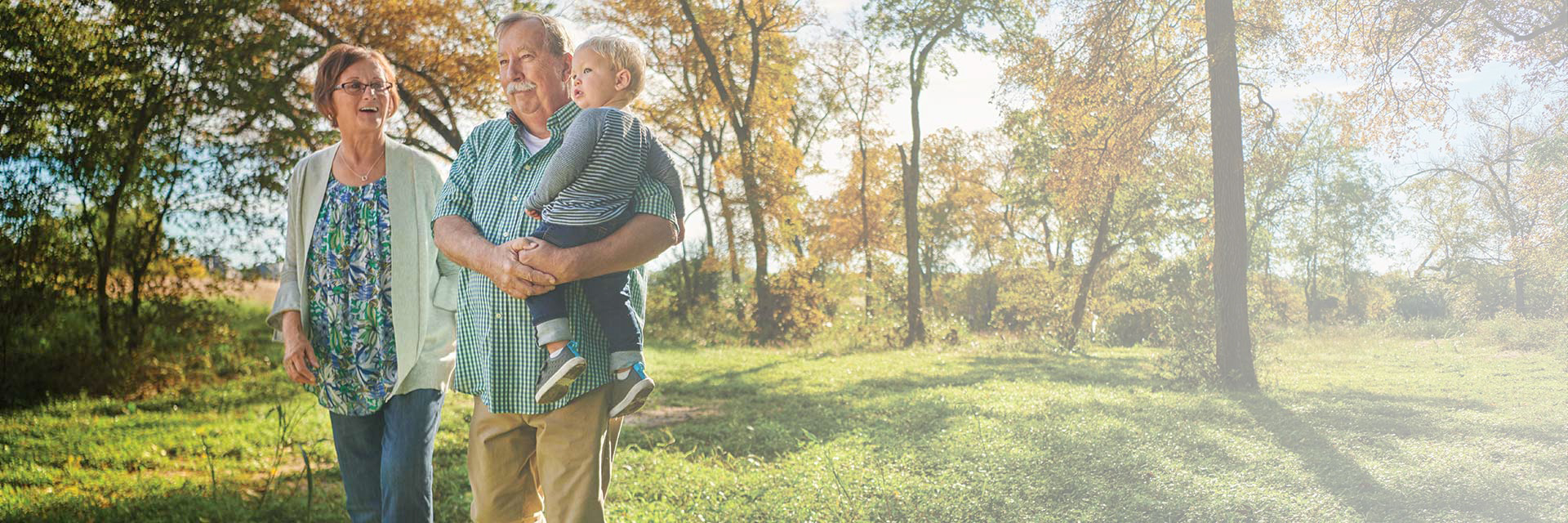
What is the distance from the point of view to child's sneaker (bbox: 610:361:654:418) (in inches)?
62.5

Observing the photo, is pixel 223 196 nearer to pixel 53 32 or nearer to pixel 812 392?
pixel 53 32

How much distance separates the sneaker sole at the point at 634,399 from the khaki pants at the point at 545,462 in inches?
1.0

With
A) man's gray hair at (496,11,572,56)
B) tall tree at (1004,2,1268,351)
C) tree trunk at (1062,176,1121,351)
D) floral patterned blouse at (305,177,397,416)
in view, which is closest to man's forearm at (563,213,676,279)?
man's gray hair at (496,11,572,56)

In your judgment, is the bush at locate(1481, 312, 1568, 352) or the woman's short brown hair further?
the bush at locate(1481, 312, 1568, 352)

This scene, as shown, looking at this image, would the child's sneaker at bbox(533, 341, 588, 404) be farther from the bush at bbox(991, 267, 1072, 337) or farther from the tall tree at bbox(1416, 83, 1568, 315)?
the bush at bbox(991, 267, 1072, 337)

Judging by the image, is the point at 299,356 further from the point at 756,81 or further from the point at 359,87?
the point at 756,81

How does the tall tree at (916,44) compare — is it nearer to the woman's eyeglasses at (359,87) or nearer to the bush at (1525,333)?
the bush at (1525,333)

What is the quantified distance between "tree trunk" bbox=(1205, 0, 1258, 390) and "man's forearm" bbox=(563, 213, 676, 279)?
6.35 meters

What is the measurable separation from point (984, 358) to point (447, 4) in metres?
6.70

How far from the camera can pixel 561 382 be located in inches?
59.5

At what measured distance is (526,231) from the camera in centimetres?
164

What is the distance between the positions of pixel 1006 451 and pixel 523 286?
3.56 meters

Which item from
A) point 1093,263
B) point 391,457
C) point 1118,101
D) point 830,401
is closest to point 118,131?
point 830,401

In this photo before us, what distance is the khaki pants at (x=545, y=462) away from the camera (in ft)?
5.19
